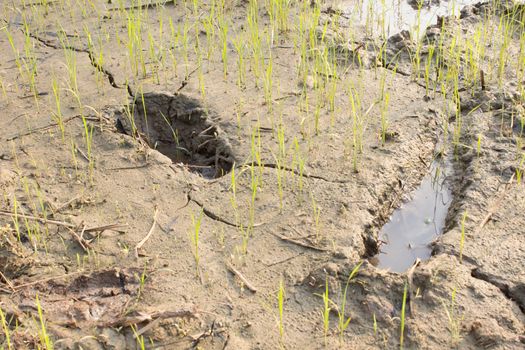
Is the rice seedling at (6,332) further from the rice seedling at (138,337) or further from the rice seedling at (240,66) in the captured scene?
the rice seedling at (240,66)

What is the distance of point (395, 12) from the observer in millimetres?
5195

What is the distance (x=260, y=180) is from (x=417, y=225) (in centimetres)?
80

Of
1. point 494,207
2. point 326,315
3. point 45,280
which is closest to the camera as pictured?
point 326,315

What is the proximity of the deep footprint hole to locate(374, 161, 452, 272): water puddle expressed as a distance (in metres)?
0.94

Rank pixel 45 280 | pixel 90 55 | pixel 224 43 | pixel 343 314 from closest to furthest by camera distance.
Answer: pixel 343 314 → pixel 45 280 → pixel 224 43 → pixel 90 55

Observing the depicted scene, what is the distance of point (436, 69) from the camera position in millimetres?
4281

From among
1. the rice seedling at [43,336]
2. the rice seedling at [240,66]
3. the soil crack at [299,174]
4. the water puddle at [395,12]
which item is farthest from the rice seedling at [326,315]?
the water puddle at [395,12]

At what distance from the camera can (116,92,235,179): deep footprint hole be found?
3.65 meters

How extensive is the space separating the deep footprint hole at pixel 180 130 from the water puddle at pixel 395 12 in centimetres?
162

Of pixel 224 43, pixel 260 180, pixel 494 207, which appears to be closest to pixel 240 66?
pixel 224 43

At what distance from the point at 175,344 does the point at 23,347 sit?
54 cm

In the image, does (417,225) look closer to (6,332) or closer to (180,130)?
(180,130)

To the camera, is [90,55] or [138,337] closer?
[138,337]

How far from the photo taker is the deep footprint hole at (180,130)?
12.0ft
